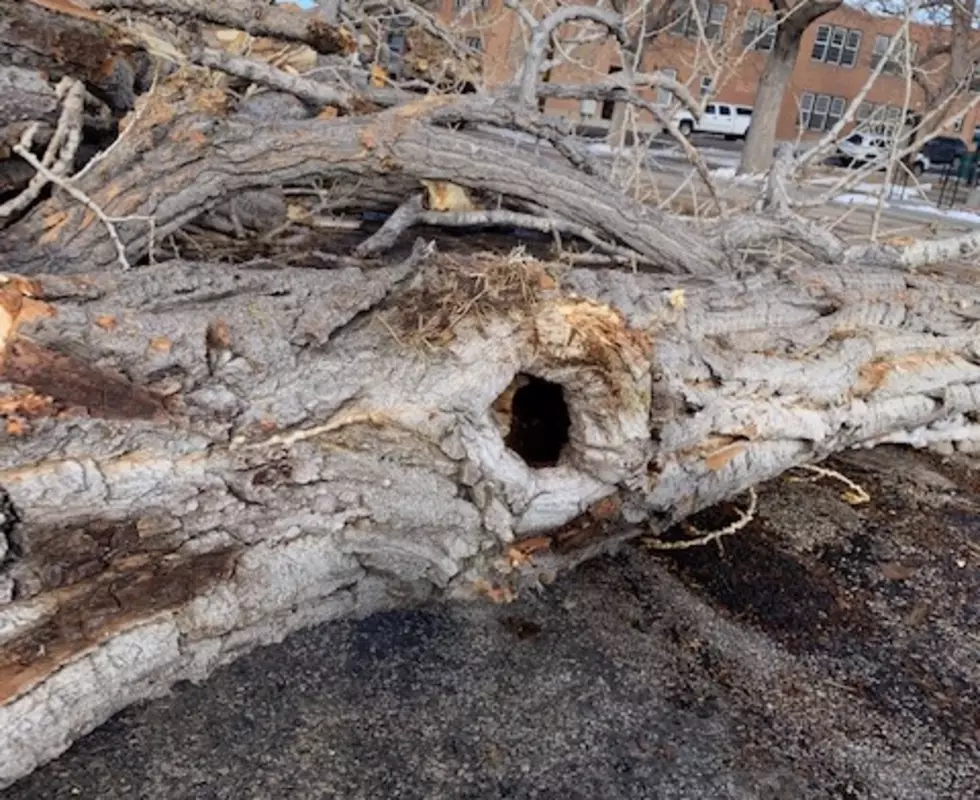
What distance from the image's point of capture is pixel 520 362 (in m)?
2.76

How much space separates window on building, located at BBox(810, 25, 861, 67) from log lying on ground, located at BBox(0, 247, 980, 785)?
119 ft

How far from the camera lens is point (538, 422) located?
326 centimetres

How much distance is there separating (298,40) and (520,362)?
221 cm

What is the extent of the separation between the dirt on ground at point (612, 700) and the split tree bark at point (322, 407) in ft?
0.45

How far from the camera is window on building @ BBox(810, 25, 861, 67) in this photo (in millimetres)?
34875

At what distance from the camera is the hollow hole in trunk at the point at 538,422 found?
126 inches

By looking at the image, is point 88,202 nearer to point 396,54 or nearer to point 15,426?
point 15,426

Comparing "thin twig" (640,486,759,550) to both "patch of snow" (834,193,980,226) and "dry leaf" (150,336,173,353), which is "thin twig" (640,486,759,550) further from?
"patch of snow" (834,193,980,226)

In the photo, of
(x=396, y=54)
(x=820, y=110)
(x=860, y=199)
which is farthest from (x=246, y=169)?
(x=820, y=110)

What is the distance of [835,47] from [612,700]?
38313mm

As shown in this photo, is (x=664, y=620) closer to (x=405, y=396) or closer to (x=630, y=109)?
(x=405, y=396)

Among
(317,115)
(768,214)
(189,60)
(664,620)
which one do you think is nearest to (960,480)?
(768,214)

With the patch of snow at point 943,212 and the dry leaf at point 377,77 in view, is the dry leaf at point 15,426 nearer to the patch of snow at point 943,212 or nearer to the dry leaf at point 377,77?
the dry leaf at point 377,77

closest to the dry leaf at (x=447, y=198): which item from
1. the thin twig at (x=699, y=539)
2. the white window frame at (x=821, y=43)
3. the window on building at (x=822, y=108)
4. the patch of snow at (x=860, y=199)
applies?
the thin twig at (x=699, y=539)
